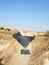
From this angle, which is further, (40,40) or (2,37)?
(2,37)

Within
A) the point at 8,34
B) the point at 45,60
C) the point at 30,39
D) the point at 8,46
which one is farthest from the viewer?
the point at 8,34

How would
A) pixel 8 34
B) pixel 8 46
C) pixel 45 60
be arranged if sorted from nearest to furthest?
pixel 45 60 → pixel 8 46 → pixel 8 34

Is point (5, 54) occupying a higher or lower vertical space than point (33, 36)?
lower

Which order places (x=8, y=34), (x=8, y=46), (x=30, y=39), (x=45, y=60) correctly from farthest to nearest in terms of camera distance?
(x=8, y=34), (x=8, y=46), (x=30, y=39), (x=45, y=60)

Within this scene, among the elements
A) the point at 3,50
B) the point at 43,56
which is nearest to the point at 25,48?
the point at 3,50

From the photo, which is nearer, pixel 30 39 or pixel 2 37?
pixel 30 39

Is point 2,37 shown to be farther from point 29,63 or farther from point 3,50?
point 29,63

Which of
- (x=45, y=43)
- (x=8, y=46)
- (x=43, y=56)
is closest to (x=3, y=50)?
(x=8, y=46)

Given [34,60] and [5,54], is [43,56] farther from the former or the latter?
[5,54]
